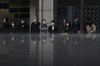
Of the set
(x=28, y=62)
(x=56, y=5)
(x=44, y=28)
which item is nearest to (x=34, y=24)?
(x=44, y=28)

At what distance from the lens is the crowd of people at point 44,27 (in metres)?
30.8

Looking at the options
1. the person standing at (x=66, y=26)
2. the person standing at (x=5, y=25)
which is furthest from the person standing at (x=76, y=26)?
the person standing at (x=5, y=25)

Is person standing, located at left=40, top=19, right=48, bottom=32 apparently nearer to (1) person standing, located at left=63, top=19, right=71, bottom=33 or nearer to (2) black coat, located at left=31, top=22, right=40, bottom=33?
(2) black coat, located at left=31, top=22, right=40, bottom=33

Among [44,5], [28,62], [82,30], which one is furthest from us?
[44,5]

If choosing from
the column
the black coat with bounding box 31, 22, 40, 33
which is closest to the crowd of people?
the black coat with bounding box 31, 22, 40, 33

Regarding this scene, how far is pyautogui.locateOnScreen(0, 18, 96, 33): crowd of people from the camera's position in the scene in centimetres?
3078

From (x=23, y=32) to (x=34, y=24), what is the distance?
5.72 metres

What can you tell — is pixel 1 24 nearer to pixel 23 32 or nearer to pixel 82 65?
pixel 23 32

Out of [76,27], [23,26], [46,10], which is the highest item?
[46,10]

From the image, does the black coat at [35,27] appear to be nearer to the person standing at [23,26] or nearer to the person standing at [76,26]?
the person standing at [23,26]

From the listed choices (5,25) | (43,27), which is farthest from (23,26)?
(5,25)

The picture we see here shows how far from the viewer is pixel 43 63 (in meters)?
11.4

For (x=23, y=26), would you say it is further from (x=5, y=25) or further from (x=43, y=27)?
(x=5, y=25)

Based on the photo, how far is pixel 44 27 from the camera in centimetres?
3155
